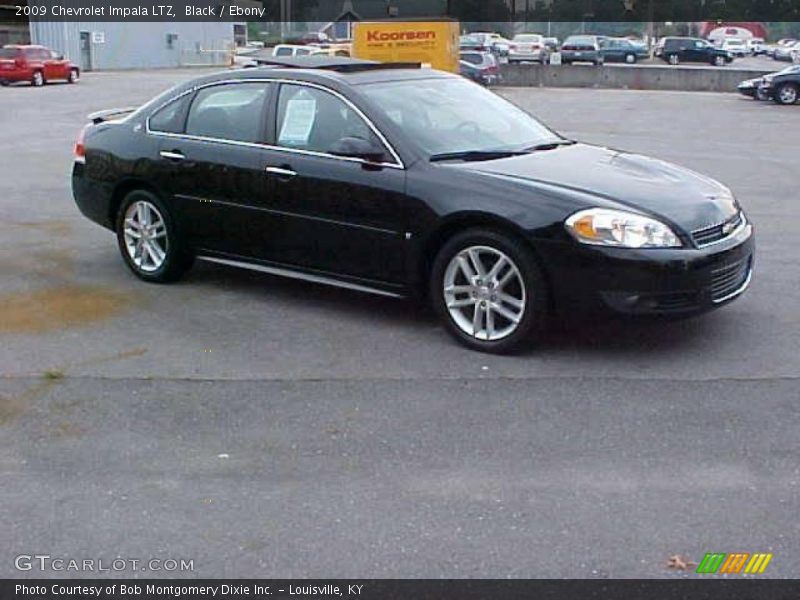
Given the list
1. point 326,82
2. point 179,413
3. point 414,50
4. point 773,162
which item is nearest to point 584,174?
point 326,82

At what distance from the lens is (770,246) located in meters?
8.88

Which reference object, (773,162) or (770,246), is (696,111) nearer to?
(773,162)

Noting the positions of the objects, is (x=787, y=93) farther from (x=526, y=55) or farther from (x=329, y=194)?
(x=329, y=194)

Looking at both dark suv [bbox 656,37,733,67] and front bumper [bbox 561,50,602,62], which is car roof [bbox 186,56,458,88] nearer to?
front bumper [bbox 561,50,602,62]

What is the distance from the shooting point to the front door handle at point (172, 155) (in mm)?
7250

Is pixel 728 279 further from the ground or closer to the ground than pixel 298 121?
closer to the ground

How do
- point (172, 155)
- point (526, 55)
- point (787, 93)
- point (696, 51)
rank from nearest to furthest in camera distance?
point (172, 155)
point (787, 93)
point (526, 55)
point (696, 51)

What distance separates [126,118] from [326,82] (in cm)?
190

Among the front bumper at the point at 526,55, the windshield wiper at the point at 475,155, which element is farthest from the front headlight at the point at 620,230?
the front bumper at the point at 526,55

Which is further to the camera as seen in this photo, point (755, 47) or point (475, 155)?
point (755, 47)

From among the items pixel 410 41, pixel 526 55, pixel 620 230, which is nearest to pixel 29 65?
pixel 410 41

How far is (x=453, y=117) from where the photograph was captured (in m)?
6.79

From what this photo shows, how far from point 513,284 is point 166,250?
9.32ft

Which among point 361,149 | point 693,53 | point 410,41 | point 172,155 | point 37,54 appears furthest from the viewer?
point 693,53
